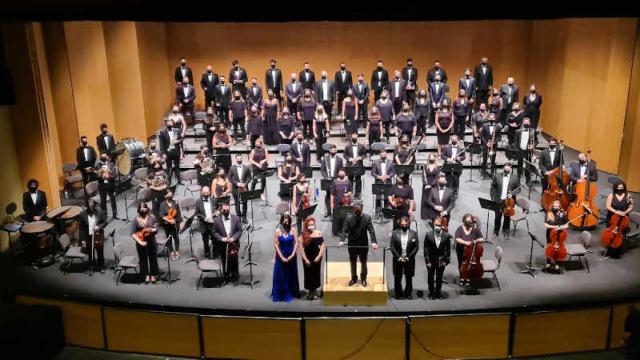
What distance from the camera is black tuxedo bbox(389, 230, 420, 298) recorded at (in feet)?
36.1

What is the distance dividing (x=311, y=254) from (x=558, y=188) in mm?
5604

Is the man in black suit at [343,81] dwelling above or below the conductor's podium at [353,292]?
above

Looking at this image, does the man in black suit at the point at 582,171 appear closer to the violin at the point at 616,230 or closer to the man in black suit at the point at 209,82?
the violin at the point at 616,230

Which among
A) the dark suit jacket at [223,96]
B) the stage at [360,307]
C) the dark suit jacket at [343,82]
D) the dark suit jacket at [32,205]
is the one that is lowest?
the stage at [360,307]

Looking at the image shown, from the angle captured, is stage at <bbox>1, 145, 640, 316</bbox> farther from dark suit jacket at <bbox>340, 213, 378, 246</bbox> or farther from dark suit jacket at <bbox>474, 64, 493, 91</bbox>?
dark suit jacket at <bbox>474, 64, 493, 91</bbox>

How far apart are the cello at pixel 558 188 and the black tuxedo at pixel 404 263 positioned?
4.17m

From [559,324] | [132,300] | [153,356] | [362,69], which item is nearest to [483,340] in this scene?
[559,324]

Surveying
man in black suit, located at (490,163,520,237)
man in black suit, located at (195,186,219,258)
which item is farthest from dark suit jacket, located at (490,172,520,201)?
man in black suit, located at (195,186,219,258)

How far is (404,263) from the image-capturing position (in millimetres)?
11109

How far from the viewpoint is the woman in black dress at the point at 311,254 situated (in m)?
11.1

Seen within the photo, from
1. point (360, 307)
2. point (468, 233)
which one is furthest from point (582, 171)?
point (360, 307)

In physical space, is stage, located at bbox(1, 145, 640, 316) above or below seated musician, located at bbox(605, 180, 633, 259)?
below

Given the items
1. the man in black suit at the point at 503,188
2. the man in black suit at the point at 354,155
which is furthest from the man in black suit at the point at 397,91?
the man in black suit at the point at 503,188

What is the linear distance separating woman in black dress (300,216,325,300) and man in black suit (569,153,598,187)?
5.66 metres
